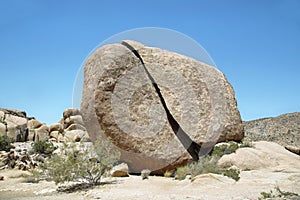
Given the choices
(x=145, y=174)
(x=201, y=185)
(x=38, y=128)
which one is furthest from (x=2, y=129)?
(x=201, y=185)

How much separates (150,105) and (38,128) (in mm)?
16868

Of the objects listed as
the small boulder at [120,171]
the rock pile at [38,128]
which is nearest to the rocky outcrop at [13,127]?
the rock pile at [38,128]

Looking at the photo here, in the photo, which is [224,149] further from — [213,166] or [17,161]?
[17,161]

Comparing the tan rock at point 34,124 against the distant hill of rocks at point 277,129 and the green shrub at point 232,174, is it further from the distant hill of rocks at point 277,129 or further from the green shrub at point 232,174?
the green shrub at point 232,174

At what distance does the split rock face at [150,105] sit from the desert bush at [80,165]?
4.91 feet

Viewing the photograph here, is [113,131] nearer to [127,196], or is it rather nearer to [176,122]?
[176,122]

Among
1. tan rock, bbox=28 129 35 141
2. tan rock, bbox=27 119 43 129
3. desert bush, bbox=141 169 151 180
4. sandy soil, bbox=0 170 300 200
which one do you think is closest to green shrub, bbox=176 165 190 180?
sandy soil, bbox=0 170 300 200

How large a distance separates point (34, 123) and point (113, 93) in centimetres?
1709

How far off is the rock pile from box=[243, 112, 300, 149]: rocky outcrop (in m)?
14.8

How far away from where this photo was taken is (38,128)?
2667 centimetres

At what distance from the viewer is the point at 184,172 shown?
447 inches

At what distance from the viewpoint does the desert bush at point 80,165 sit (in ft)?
32.6

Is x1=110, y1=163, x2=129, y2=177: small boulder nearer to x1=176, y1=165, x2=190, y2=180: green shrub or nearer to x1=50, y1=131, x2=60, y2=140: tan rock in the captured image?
x1=176, y1=165, x2=190, y2=180: green shrub

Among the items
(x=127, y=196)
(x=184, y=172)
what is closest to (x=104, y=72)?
(x=184, y=172)
